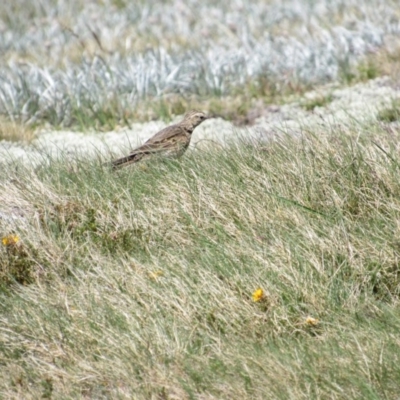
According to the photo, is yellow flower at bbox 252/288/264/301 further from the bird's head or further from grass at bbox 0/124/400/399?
the bird's head

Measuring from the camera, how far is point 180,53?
522 inches

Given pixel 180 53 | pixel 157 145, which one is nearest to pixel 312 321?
pixel 157 145

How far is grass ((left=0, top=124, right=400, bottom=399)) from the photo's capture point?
4.59 m

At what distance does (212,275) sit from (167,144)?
2.40 meters

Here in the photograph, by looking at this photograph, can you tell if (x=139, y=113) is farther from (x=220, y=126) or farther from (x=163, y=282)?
(x=163, y=282)

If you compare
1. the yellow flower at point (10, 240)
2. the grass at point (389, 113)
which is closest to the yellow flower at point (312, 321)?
the yellow flower at point (10, 240)

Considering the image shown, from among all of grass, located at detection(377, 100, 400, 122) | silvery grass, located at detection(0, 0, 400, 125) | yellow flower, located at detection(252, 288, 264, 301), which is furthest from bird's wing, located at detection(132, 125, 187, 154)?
silvery grass, located at detection(0, 0, 400, 125)

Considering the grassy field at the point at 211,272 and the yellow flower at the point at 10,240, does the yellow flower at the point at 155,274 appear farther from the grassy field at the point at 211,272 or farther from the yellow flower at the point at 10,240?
the yellow flower at the point at 10,240

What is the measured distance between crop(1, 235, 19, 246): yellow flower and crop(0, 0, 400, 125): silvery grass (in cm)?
500

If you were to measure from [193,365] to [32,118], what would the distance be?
6894mm

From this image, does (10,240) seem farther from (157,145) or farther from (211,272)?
(157,145)

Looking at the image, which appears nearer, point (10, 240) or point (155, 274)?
point (155, 274)

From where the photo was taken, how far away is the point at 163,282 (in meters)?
5.30

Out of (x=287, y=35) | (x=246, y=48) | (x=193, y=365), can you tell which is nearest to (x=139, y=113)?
(x=246, y=48)
